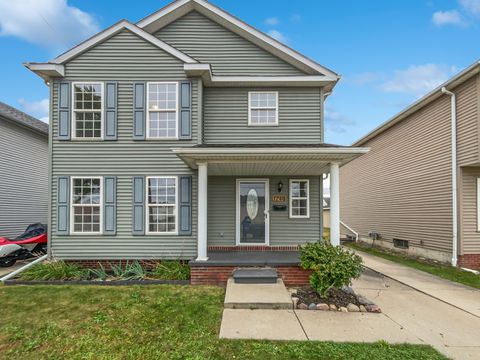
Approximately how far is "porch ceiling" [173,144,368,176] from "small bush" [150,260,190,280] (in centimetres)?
272

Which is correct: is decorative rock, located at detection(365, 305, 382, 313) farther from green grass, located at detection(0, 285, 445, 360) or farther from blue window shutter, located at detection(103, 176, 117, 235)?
blue window shutter, located at detection(103, 176, 117, 235)

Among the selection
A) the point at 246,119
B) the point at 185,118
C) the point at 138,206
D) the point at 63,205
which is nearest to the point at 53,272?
the point at 63,205

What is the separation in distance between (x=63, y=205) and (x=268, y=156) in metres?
5.93

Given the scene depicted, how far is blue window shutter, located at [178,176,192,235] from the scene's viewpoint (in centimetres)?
762


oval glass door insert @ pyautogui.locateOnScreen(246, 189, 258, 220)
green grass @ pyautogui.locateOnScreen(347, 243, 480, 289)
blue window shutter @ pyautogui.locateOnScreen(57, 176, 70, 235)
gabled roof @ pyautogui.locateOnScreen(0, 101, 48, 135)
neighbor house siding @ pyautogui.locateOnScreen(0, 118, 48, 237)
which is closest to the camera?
green grass @ pyautogui.locateOnScreen(347, 243, 480, 289)

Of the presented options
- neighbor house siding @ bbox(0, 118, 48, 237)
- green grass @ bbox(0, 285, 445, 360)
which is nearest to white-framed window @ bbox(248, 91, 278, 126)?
green grass @ bbox(0, 285, 445, 360)

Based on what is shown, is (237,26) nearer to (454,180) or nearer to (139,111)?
(139,111)

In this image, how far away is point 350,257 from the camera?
5.66 metres

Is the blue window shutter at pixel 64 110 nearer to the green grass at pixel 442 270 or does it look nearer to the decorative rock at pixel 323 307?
the decorative rock at pixel 323 307

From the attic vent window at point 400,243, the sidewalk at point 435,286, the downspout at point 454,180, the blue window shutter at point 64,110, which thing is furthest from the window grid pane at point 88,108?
the attic vent window at point 400,243

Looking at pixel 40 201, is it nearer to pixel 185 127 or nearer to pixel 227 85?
pixel 185 127

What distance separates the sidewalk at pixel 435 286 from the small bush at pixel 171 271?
5.80 meters

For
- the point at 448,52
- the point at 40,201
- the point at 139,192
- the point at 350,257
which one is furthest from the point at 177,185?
the point at 448,52

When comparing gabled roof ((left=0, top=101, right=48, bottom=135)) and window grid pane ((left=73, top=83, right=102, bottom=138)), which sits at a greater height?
gabled roof ((left=0, top=101, right=48, bottom=135))
